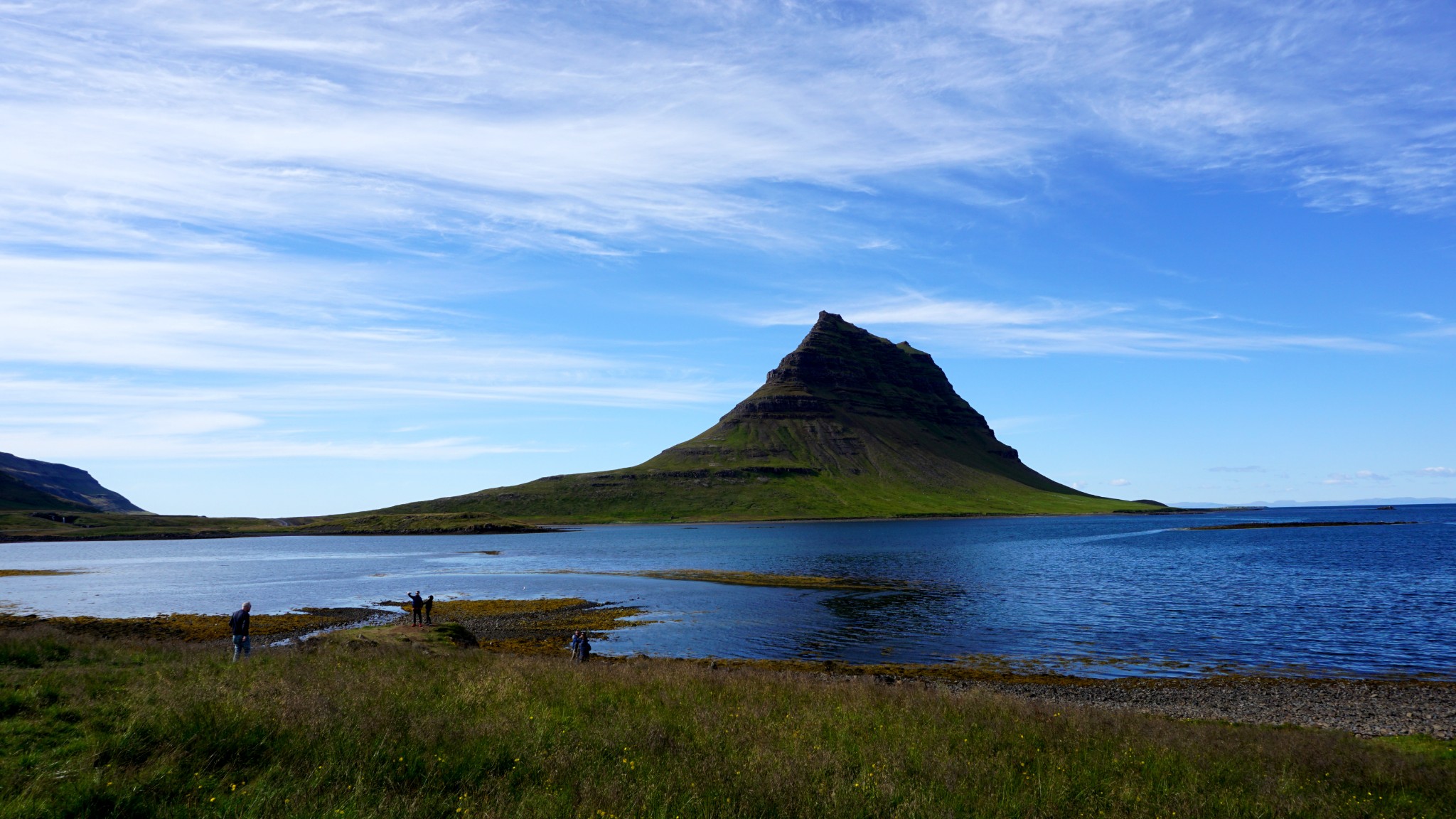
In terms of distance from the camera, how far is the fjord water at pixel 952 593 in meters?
41.9

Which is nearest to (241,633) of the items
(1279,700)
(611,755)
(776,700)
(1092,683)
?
(776,700)

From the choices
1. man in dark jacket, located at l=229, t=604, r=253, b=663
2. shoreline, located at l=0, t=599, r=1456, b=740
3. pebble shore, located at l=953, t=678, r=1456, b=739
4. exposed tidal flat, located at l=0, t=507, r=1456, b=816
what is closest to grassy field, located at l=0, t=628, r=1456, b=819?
exposed tidal flat, located at l=0, t=507, r=1456, b=816

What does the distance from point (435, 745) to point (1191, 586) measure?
2922 inches

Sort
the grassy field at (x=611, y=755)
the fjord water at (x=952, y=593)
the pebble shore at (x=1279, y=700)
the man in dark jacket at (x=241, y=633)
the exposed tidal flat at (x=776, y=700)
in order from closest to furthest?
the grassy field at (x=611, y=755)
the exposed tidal flat at (x=776, y=700)
the pebble shore at (x=1279, y=700)
the man in dark jacket at (x=241, y=633)
the fjord water at (x=952, y=593)

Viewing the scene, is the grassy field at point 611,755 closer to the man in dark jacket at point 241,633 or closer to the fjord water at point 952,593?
the man in dark jacket at point 241,633

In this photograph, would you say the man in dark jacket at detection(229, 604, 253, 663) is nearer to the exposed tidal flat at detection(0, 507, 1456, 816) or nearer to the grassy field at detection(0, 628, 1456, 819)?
the exposed tidal flat at detection(0, 507, 1456, 816)

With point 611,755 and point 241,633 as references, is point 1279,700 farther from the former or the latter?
point 241,633

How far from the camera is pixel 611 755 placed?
13.3 meters

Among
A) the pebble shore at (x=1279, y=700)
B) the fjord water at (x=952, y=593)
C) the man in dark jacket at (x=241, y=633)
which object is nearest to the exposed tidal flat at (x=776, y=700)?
the pebble shore at (x=1279, y=700)

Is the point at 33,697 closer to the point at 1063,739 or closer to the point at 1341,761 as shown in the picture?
the point at 1063,739

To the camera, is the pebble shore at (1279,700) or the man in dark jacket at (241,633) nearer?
the pebble shore at (1279,700)

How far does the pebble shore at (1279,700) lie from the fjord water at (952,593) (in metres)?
3.14

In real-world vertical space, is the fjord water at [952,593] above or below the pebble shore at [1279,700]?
below

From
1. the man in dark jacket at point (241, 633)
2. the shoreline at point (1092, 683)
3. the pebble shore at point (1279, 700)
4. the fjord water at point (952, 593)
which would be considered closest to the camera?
the pebble shore at point (1279, 700)
